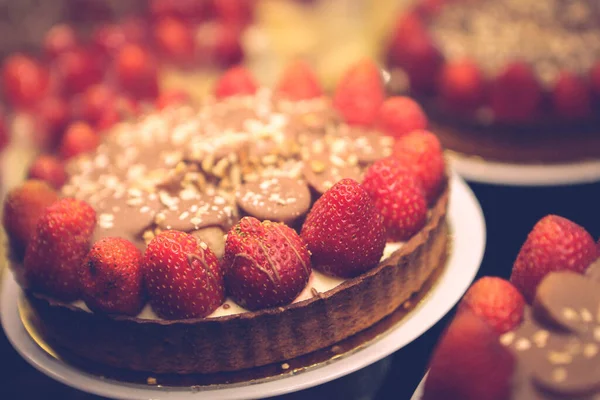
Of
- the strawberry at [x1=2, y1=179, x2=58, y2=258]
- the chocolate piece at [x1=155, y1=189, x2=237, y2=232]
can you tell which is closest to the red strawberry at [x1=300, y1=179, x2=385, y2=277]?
the chocolate piece at [x1=155, y1=189, x2=237, y2=232]

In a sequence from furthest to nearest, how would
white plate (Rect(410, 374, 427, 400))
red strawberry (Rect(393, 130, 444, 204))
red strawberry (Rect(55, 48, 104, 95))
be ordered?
red strawberry (Rect(55, 48, 104, 95)) < red strawberry (Rect(393, 130, 444, 204)) < white plate (Rect(410, 374, 427, 400))

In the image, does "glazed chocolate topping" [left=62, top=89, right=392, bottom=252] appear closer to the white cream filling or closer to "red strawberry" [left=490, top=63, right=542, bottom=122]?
the white cream filling

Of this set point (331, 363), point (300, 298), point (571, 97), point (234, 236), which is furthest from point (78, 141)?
point (571, 97)

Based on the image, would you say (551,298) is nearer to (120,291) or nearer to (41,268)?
(120,291)

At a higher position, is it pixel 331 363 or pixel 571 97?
pixel 571 97

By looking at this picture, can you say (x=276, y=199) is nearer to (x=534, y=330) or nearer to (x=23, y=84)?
(x=534, y=330)

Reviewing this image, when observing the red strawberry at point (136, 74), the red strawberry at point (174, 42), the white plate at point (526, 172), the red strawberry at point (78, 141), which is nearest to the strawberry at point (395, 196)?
the white plate at point (526, 172)

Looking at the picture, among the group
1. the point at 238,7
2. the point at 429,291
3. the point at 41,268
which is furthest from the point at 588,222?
the point at 238,7
